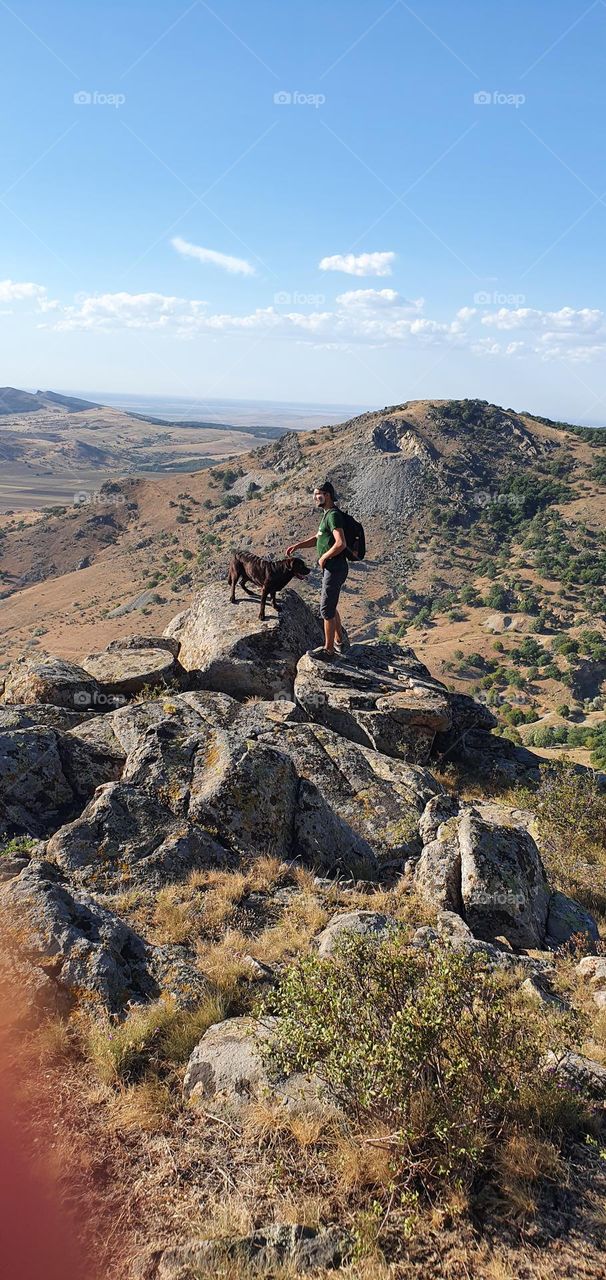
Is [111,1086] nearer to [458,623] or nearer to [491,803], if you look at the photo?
[491,803]

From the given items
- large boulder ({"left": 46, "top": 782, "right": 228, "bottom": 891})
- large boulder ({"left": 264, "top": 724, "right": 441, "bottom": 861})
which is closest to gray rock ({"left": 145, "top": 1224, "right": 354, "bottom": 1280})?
large boulder ({"left": 46, "top": 782, "right": 228, "bottom": 891})

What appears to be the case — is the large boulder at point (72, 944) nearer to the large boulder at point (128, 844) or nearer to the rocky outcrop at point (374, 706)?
the large boulder at point (128, 844)

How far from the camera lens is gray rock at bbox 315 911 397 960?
538 centimetres

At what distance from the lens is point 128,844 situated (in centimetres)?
690

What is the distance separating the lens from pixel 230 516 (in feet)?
245

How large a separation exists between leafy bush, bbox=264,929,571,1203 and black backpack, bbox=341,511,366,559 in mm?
6929

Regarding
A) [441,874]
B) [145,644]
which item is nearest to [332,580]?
[145,644]

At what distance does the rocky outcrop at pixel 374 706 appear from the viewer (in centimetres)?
1030

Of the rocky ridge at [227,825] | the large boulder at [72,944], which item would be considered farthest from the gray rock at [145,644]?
the large boulder at [72,944]

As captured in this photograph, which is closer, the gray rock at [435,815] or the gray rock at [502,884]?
the gray rock at [502,884]

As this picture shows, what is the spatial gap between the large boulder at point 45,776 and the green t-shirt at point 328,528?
441 centimetres

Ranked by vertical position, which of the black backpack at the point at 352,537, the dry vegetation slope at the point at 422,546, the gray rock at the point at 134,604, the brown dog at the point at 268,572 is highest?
the black backpack at the point at 352,537

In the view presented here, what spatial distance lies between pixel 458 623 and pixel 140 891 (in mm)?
46672

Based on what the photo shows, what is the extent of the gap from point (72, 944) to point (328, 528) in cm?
690
